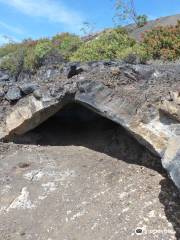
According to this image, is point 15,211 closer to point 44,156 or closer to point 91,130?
point 44,156

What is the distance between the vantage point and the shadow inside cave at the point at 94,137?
730 centimetres

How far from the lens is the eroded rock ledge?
21.3ft

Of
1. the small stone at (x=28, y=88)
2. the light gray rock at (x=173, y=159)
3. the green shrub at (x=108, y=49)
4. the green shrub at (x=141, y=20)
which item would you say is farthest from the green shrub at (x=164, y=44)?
the green shrub at (x=141, y=20)

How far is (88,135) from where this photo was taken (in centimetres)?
908

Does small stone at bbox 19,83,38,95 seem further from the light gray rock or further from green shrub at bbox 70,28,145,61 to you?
green shrub at bbox 70,28,145,61

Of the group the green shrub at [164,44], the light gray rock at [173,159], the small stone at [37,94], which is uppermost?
the green shrub at [164,44]

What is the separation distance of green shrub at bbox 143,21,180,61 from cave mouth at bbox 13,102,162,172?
423 cm

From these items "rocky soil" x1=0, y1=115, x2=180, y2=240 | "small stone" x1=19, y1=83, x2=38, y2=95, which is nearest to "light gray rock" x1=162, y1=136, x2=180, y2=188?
"rocky soil" x1=0, y1=115, x2=180, y2=240

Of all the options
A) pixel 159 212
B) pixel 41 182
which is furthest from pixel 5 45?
pixel 159 212

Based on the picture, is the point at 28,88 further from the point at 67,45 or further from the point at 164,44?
the point at 67,45

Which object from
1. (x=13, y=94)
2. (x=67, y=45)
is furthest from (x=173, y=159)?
(x=67, y=45)

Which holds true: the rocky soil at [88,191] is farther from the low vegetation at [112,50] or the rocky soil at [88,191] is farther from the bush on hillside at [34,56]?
the bush on hillside at [34,56]

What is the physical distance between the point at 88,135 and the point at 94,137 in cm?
25

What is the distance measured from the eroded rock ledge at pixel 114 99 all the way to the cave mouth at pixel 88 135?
0.54 m
